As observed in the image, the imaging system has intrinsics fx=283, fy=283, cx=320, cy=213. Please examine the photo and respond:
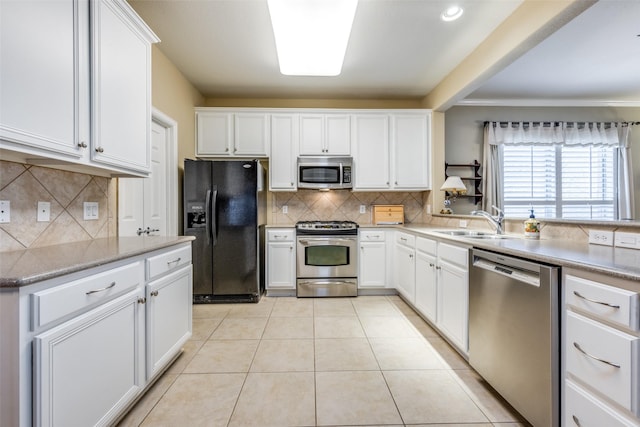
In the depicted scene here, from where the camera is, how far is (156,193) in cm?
282

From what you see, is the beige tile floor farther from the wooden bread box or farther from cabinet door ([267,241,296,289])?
the wooden bread box

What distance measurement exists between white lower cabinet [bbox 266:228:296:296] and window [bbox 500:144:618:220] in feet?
10.9

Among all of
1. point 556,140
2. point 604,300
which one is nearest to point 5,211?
point 604,300

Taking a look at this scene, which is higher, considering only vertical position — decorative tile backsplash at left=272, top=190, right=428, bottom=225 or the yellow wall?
the yellow wall

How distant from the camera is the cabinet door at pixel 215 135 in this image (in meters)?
3.65

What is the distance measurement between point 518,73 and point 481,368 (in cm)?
339

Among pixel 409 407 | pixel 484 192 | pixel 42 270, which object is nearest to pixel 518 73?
pixel 484 192

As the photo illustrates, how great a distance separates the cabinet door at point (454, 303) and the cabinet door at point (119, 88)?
7.63ft

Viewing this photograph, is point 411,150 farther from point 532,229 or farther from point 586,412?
point 586,412

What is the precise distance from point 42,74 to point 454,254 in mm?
2500

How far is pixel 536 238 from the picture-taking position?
1.99 m

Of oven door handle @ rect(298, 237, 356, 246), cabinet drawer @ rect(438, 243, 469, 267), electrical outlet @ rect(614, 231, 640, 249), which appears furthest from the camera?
oven door handle @ rect(298, 237, 356, 246)

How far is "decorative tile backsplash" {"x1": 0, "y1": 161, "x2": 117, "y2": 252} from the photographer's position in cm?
138

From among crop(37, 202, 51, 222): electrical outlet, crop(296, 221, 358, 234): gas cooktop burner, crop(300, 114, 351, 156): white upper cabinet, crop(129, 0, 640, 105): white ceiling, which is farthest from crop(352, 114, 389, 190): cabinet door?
crop(37, 202, 51, 222): electrical outlet
